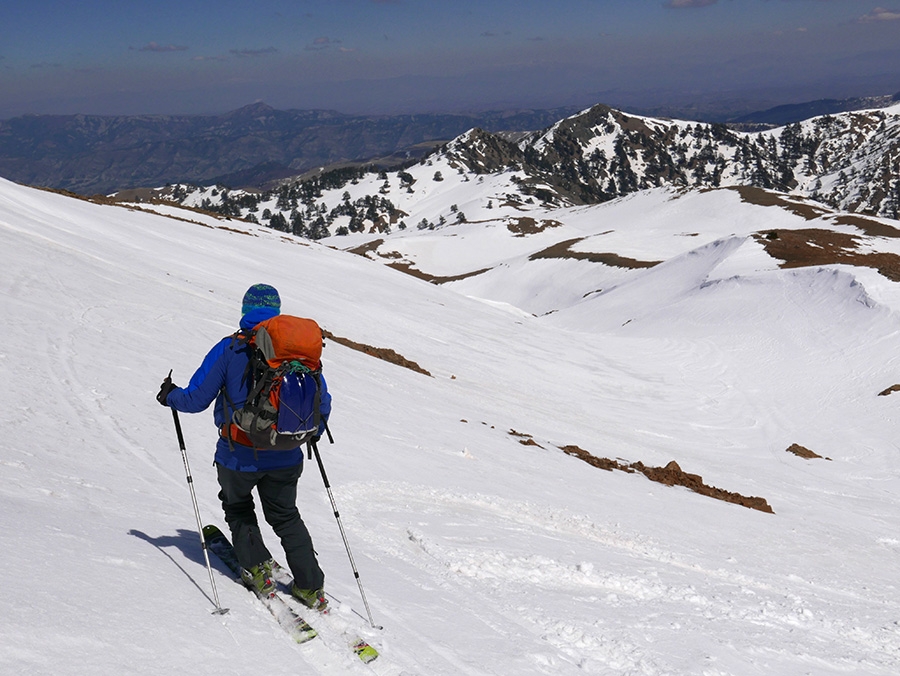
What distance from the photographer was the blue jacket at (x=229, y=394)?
5801mm

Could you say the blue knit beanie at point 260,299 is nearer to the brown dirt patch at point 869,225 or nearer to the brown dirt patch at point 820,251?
the brown dirt patch at point 820,251

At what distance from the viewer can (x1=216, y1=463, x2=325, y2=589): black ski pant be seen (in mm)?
6070

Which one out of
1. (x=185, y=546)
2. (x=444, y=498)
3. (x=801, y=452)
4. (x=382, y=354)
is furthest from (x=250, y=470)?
(x=801, y=452)

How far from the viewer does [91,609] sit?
5.01m

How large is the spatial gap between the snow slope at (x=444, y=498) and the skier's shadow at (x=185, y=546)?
0.14ft

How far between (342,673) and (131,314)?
14952 millimetres

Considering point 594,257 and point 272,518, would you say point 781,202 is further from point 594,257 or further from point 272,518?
point 272,518

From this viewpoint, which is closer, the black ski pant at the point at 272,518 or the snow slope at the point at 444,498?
the snow slope at the point at 444,498

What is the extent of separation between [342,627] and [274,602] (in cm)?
66

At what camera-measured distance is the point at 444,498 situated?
11352mm

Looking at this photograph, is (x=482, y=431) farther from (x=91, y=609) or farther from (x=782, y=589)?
(x=91, y=609)

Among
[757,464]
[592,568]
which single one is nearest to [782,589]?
[592,568]

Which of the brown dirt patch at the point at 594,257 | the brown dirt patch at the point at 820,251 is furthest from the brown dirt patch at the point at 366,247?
the brown dirt patch at the point at 820,251

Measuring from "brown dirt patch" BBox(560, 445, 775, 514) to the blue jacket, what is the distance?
12354mm
